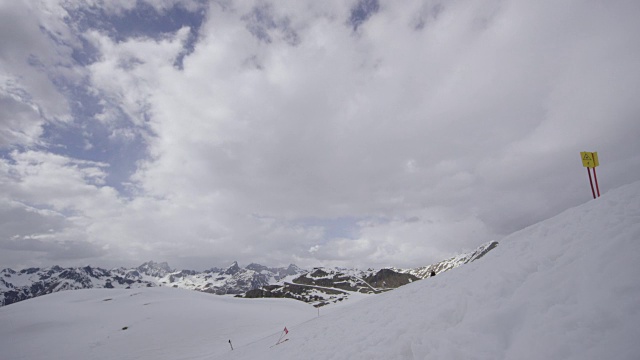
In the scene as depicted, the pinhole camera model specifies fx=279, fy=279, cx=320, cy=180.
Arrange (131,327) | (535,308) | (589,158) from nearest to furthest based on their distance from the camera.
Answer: (535,308) → (589,158) → (131,327)

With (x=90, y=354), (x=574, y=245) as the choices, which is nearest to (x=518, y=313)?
(x=574, y=245)

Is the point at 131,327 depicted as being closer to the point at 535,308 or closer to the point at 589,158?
the point at 535,308

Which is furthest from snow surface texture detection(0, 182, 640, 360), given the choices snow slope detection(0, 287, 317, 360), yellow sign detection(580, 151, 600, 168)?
snow slope detection(0, 287, 317, 360)

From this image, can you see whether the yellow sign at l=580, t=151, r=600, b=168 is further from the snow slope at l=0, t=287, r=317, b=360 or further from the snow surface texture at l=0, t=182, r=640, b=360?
the snow slope at l=0, t=287, r=317, b=360

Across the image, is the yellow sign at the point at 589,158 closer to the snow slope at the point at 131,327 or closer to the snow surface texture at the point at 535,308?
the snow surface texture at the point at 535,308

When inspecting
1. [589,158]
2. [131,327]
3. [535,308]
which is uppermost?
[589,158]

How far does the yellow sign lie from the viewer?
16344 mm

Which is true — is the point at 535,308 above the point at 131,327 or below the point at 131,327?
above

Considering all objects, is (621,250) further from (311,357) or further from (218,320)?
(218,320)

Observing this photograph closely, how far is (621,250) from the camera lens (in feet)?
22.6

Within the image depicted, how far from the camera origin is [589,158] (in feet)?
54.7

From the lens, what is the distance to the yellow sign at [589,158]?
1634cm

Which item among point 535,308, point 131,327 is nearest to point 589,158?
point 535,308

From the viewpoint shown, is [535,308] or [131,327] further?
[131,327]
